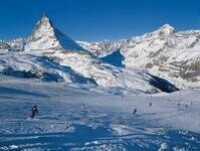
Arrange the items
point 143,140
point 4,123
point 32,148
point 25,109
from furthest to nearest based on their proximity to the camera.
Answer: point 25,109 < point 143,140 < point 4,123 < point 32,148

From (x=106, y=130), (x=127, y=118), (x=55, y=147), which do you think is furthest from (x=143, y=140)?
(x=127, y=118)

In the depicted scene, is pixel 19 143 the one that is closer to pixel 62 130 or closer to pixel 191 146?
pixel 62 130

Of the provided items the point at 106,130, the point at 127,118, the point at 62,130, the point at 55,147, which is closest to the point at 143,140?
the point at 106,130

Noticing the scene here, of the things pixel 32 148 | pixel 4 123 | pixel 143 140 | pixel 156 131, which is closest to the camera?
pixel 32 148

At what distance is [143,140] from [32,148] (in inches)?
686

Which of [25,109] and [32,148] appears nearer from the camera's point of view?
[32,148]

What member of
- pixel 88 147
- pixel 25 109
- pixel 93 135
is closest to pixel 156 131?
pixel 93 135

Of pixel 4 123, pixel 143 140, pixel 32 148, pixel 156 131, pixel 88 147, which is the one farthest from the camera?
pixel 156 131

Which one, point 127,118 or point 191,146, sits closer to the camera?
point 191,146

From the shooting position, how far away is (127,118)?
8569cm

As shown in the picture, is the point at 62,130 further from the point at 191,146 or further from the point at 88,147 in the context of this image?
the point at 191,146

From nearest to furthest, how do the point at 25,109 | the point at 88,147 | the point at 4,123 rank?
the point at 88,147 < the point at 4,123 < the point at 25,109

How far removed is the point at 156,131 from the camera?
213 feet

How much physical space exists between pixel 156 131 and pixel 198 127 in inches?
901
